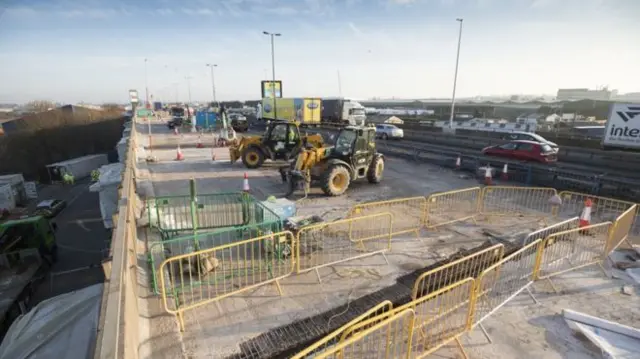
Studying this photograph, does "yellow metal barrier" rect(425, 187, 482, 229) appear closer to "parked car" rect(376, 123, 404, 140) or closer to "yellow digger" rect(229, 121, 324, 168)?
"yellow digger" rect(229, 121, 324, 168)

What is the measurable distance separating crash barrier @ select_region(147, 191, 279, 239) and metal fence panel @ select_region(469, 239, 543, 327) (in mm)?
4410

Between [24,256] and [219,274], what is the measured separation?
11.3 meters

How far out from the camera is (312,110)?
31.0 m

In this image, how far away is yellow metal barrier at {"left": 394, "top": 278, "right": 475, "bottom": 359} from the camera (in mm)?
3801

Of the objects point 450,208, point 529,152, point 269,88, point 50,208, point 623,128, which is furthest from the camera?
point 269,88

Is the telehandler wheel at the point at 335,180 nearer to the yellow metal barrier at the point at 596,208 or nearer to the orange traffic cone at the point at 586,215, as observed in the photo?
the orange traffic cone at the point at 586,215

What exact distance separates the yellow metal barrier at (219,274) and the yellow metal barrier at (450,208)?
4.24 metres

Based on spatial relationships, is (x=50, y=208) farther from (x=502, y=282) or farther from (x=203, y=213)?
(x=502, y=282)

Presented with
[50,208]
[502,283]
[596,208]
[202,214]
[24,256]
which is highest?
[202,214]

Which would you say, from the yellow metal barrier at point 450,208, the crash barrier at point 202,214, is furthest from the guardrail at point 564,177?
the crash barrier at point 202,214

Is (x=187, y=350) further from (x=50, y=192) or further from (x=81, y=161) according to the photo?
(x=81, y=161)

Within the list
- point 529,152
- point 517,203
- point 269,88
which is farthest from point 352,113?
point 517,203

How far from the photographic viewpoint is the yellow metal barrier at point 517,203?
29.3ft

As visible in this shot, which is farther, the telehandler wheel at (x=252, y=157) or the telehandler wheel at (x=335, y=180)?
the telehandler wheel at (x=252, y=157)
